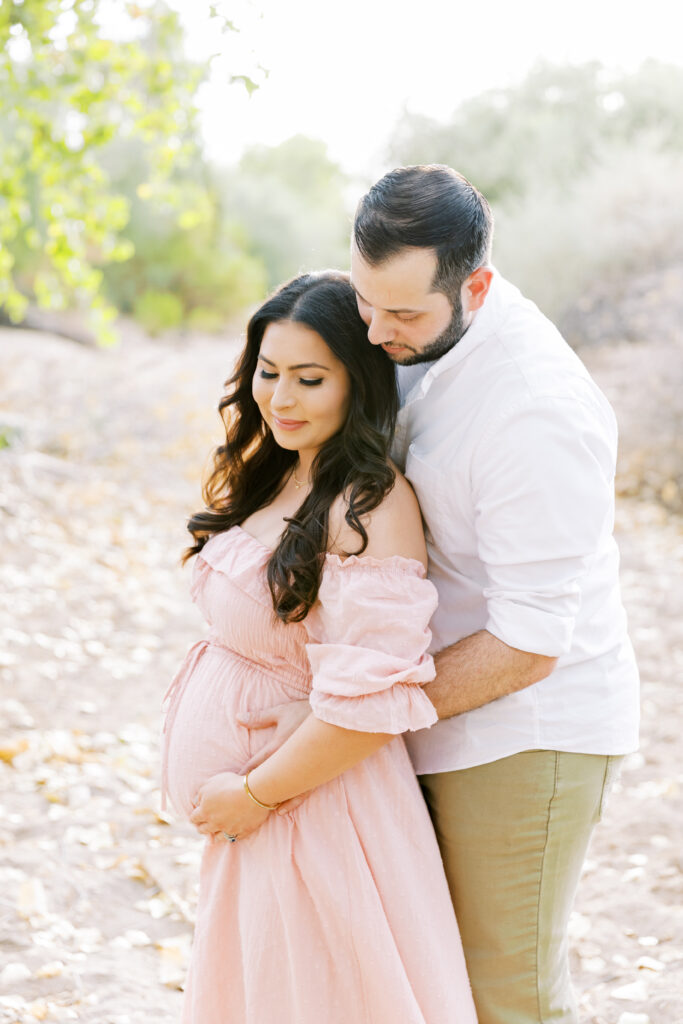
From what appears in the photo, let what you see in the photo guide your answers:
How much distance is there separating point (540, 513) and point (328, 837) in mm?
796

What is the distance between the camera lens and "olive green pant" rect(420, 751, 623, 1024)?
209 centimetres

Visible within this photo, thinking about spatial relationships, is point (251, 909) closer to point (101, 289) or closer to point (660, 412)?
point (660, 412)

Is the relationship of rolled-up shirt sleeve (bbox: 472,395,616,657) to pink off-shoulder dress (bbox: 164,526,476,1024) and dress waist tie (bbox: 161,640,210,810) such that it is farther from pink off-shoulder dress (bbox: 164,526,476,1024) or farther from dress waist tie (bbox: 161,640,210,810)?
A: dress waist tie (bbox: 161,640,210,810)

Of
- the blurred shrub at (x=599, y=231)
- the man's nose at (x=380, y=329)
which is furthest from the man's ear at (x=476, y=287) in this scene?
the blurred shrub at (x=599, y=231)

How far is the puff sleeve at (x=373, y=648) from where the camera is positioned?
1.84m

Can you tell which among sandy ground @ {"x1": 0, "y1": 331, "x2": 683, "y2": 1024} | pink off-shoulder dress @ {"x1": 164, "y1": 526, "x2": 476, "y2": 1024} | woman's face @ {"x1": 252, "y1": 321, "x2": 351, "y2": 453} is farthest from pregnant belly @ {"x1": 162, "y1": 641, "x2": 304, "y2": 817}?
sandy ground @ {"x1": 0, "y1": 331, "x2": 683, "y2": 1024}

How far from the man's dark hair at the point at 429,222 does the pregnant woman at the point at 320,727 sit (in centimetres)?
19

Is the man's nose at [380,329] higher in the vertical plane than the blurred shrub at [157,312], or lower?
higher

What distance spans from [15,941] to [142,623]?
10.2 ft

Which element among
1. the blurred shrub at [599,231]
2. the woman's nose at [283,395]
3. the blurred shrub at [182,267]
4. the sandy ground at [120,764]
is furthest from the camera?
the blurred shrub at [182,267]

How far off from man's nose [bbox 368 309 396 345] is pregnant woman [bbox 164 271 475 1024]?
0.32 ft

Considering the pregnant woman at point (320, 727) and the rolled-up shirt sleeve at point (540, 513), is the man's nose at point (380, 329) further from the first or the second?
the rolled-up shirt sleeve at point (540, 513)

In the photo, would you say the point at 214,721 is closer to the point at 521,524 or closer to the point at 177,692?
the point at 177,692

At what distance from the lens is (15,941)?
3092mm
